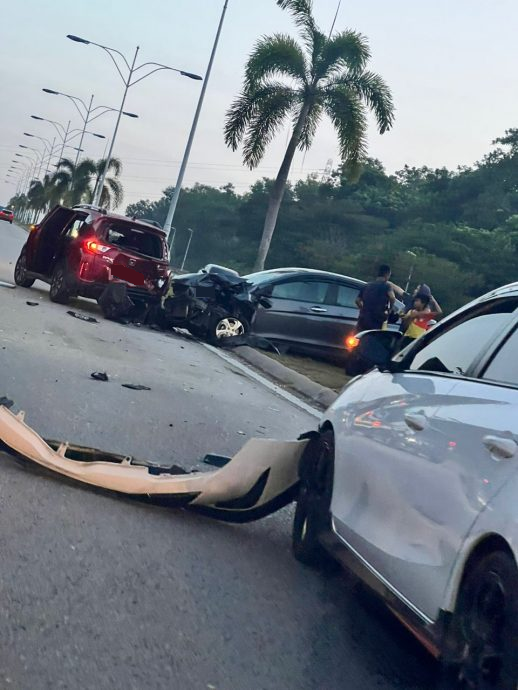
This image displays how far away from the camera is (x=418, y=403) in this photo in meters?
4.63

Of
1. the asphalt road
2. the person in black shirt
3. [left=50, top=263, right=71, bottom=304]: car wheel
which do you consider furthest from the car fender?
[left=50, top=263, right=71, bottom=304]: car wheel

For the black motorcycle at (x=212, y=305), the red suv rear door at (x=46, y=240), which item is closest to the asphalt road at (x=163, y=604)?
the black motorcycle at (x=212, y=305)

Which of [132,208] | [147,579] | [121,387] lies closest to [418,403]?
[147,579]

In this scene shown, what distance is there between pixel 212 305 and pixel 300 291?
5.00ft

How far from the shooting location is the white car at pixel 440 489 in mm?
3529

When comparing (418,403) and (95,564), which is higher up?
(418,403)

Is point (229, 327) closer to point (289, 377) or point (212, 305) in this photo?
point (212, 305)

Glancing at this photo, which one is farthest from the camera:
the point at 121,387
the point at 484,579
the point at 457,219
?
the point at 457,219

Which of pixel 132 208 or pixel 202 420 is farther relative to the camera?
pixel 132 208

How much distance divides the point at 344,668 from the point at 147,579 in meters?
1.05

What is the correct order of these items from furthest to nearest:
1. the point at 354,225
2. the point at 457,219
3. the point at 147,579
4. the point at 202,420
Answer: the point at 354,225, the point at 457,219, the point at 202,420, the point at 147,579

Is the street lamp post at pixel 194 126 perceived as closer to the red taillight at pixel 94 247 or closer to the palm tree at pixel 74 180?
the red taillight at pixel 94 247

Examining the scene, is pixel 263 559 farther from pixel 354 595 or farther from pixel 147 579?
pixel 147 579

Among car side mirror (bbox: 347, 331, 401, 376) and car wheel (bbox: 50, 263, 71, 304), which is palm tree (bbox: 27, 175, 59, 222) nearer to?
car wheel (bbox: 50, 263, 71, 304)
